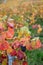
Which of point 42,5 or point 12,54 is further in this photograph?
point 42,5

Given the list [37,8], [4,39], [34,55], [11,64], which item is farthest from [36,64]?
[37,8]

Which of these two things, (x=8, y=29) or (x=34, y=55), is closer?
(x=8, y=29)

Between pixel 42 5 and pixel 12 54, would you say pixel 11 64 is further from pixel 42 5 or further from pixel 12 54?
pixel 42 5

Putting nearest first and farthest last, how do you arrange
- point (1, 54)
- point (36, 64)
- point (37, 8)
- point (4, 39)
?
1. point (4, 39)
2. point (1, 54)
3. point (36, 64)
4. point (37, 8)

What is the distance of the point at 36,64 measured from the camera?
10.9 feet

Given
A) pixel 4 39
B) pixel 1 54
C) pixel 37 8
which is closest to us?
pixel 4 39

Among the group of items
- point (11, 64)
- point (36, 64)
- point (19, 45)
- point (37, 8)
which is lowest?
point (37, 8)

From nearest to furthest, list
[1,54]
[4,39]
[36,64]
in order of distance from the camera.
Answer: [4,39]
[1,54]
[36,64]

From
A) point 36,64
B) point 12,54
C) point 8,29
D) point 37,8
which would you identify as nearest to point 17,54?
point 12,54

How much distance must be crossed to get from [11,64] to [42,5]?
482cm

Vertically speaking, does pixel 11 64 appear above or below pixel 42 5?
above

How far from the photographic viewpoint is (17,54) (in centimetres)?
195

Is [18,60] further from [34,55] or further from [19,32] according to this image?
[34,55]

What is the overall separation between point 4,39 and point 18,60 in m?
0.20
